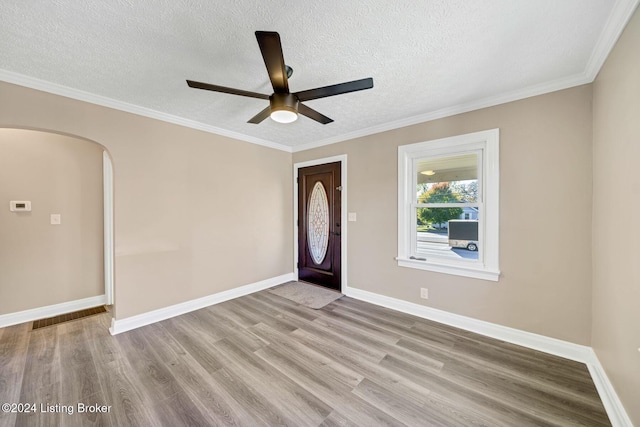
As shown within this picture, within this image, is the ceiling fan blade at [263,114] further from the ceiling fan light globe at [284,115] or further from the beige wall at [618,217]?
the beige wall at [618,217]

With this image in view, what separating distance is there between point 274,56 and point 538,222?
2.69 metres

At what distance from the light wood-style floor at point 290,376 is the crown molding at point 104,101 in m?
2.43

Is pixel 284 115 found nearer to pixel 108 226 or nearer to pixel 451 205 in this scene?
pixel 451 205

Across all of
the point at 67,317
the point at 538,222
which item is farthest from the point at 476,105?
the point at 67,317

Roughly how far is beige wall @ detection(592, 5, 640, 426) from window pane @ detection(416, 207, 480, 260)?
0.91 m

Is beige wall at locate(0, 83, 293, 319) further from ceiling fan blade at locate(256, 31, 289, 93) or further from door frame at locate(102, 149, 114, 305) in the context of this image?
ceiling fan blade at locate(256, 31, 289, 93)

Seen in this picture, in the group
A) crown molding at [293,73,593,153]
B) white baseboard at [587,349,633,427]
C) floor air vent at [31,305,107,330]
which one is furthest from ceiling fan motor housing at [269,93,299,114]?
floor air vent at [31,305,107,330]

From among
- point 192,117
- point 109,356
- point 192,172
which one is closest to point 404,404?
point 109,356

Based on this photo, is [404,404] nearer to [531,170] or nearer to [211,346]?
[211,346]

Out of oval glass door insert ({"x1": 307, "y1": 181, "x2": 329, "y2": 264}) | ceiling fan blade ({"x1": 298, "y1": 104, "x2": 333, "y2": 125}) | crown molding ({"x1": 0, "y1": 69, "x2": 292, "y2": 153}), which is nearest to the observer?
ceiling fan blade ({"x1": 298, "y1": 104, "x2": 333, "y2": 125})

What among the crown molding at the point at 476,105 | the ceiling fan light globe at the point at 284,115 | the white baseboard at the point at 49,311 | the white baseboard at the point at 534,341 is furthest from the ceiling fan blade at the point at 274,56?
the white baseboard at the point at 49,311

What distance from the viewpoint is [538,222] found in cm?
223

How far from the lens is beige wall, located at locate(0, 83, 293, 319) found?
7.81 ft

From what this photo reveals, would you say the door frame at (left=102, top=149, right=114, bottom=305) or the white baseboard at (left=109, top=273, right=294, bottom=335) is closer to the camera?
the white baseboard at (left=109, top=273, right=294, bottom=335)
